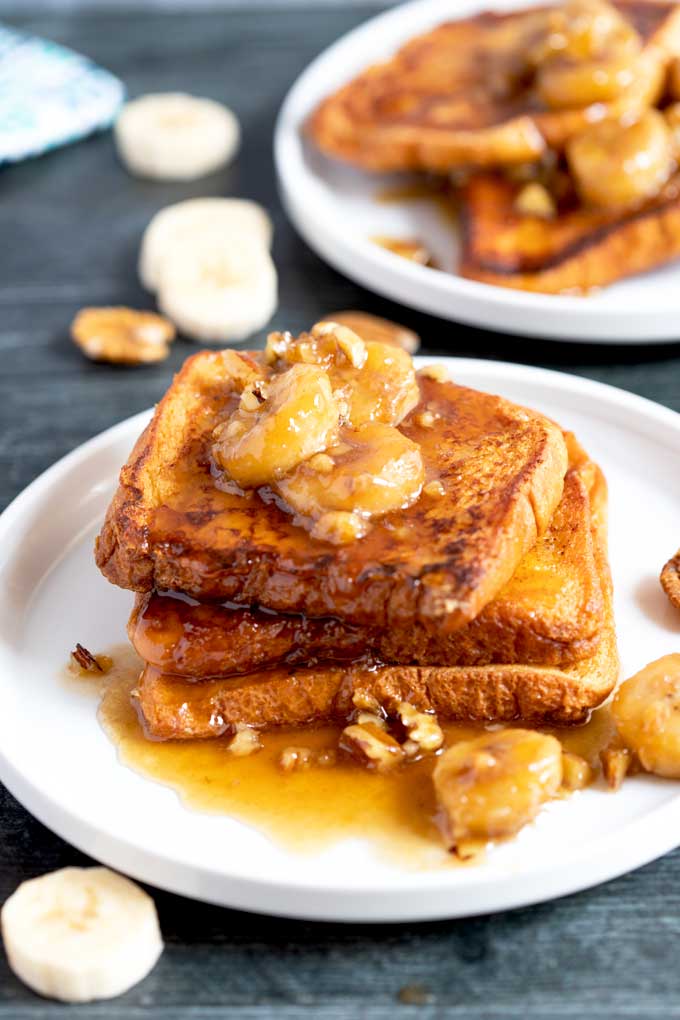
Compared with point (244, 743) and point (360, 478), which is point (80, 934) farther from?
point (360, 478)

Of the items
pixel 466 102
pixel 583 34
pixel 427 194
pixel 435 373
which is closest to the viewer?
pixel 435 373

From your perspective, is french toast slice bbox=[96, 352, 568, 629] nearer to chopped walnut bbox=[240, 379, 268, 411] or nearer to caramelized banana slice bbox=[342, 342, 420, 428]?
caramelized banana slice bbox=[342, 342, 420, 428]

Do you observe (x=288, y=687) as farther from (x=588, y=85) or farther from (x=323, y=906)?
(x=588, y=85)

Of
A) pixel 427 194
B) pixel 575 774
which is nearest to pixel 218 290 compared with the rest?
pixel 427 194

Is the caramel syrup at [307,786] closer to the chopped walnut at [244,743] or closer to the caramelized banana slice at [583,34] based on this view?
the chopped walnut at [244,743]

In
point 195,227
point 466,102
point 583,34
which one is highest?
point 583,34

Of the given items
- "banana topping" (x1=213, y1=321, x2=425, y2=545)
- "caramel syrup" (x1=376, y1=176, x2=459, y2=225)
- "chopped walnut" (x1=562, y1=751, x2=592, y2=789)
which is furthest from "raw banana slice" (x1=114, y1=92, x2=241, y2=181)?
"chopped walnut" (x1=562, y1=751, x2=592, y2=789)

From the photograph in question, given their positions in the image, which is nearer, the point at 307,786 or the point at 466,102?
the point at 307,786

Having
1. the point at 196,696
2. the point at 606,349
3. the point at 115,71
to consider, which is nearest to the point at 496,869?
the point at 196,696
